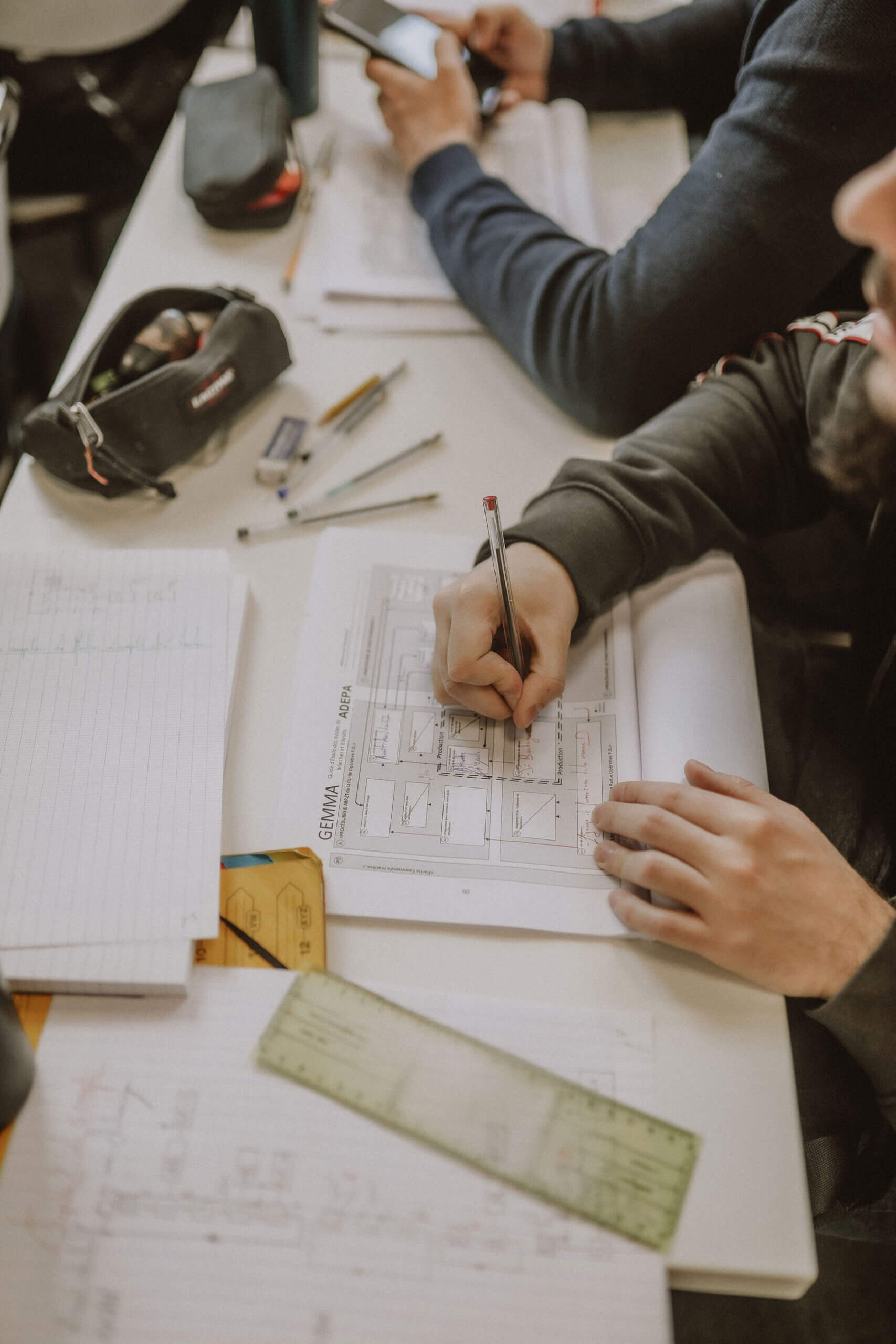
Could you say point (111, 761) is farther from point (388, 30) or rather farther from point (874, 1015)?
point (388, 30)

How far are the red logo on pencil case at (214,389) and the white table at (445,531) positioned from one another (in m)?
0.05

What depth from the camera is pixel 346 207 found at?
108cm

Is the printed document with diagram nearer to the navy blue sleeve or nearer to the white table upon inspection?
the white table

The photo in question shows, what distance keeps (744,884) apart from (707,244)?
0.57 m

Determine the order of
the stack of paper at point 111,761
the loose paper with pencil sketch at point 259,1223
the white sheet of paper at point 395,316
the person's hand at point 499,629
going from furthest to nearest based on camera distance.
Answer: the white sheet of paper at point 395,316 → the person's hand at point 499,629 → the stack of paper at point 111,761 → the loose paper with pencil sketch at point 259,1223

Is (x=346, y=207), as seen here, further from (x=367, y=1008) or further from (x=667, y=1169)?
(x=667, y=1169)

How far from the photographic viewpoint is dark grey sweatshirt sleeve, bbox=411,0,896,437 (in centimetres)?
77

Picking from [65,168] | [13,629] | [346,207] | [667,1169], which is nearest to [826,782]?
[667,1169]

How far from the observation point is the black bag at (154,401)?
2.64 ft

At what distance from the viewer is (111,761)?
0.67m

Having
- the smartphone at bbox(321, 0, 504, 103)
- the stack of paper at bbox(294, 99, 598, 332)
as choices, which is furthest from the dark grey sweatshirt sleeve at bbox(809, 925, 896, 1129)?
the smartphone at bbox(321, 0, 504, 103)

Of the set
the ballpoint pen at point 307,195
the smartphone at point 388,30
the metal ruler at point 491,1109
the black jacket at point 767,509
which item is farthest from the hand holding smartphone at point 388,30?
the metal ruler at point 491,1109

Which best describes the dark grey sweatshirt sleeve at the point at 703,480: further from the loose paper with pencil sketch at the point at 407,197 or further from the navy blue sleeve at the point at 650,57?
the navy blue sleeve at the point at 650,57

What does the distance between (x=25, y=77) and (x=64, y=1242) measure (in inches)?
94.9
